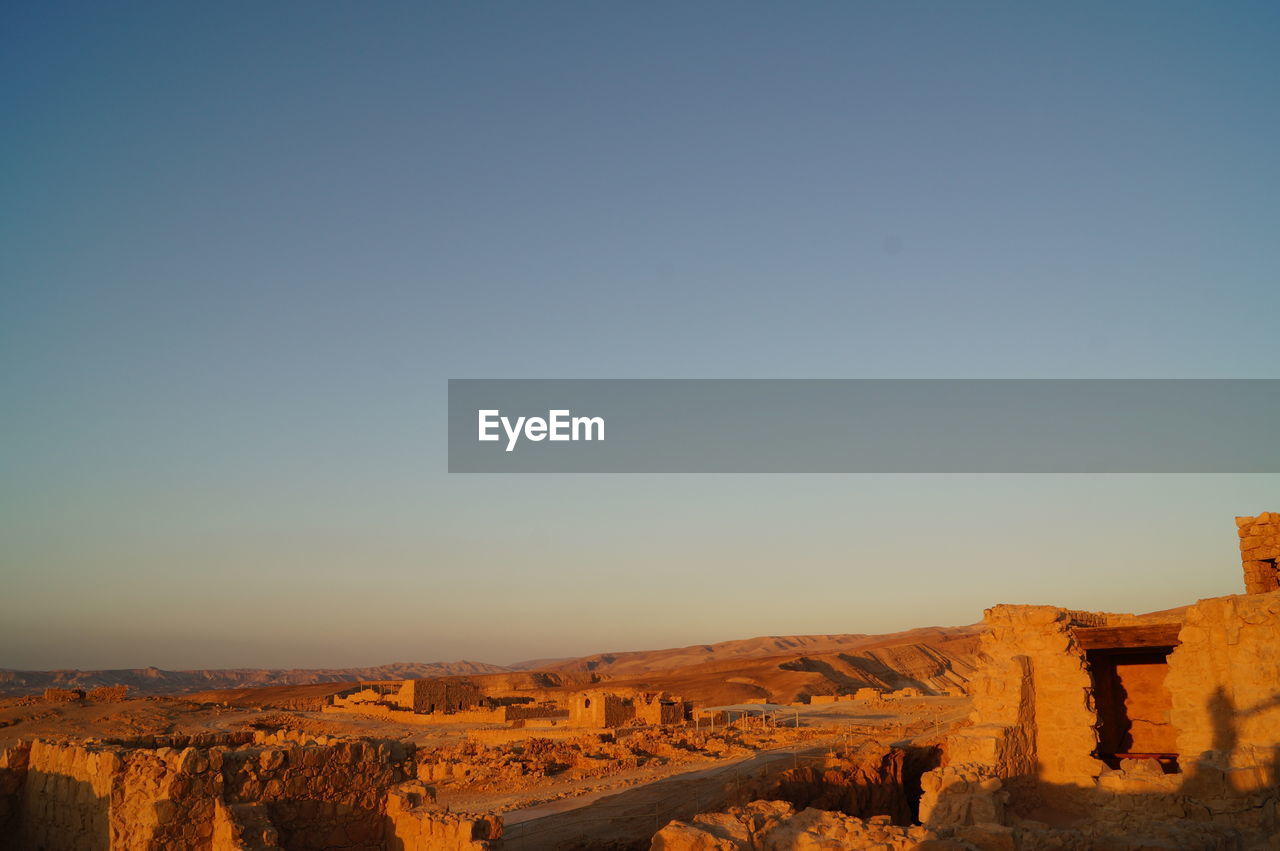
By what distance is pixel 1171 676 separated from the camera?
1380cm

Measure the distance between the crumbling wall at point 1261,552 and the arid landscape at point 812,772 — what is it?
4 cm

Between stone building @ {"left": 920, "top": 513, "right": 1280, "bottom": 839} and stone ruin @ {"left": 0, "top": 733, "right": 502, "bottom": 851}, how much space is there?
7307 mm

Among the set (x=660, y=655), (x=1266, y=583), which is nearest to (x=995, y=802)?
(x=1266, y=583)

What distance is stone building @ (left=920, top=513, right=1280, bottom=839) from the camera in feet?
36.5

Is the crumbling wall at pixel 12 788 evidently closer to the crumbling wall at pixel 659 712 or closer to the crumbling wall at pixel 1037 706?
the crumbling wall at pixel 1037 706

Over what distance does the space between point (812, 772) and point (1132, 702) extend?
7088 mm

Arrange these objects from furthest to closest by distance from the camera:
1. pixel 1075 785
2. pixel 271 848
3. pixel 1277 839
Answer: pixel 1075 785
pixel 1277 839
pixel 271 848

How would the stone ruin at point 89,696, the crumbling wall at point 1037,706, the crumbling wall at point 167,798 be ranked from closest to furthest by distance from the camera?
1. the crumbling wall at point 167,798
2. the crumbling wall at point 1037,706
3. the stone ruin at point 89,696

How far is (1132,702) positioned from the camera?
17828mm

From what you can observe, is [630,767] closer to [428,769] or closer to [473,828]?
[428,769]

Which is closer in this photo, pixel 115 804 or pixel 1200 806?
pixel 115 804

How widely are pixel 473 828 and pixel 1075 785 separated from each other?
1031cm

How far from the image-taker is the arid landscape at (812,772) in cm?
847

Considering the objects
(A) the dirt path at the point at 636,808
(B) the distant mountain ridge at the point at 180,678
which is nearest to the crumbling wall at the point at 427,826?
(A) the dirt path at the point at 636,808
